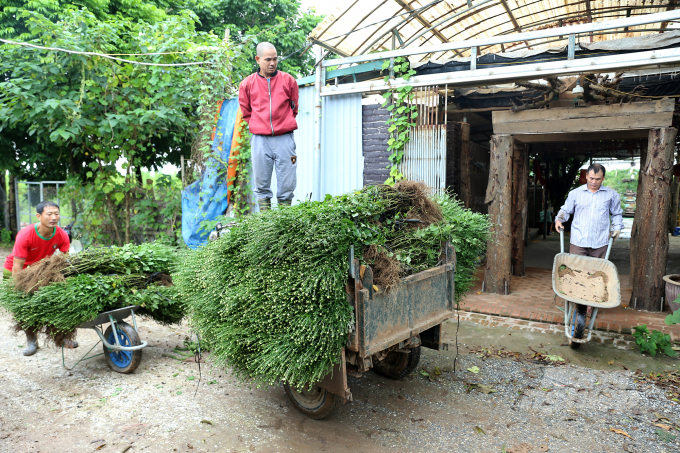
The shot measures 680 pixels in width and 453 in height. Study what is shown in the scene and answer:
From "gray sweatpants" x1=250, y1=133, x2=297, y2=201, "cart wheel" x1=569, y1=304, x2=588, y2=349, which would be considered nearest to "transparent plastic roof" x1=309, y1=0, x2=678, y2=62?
"gray sweatpants" x1=250, y1=133, x2=297, y2=201

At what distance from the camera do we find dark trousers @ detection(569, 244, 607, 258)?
17.0ft

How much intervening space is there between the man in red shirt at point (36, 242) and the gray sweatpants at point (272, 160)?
210 cm

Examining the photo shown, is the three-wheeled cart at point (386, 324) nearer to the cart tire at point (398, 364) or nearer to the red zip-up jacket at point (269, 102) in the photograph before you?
the cart tire at point (398, 364)

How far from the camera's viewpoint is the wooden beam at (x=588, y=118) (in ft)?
18.6

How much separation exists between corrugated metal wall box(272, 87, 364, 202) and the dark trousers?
3.20 m

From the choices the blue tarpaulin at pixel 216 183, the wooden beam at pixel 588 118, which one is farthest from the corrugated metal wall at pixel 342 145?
the wooden beam at pixel 588 118

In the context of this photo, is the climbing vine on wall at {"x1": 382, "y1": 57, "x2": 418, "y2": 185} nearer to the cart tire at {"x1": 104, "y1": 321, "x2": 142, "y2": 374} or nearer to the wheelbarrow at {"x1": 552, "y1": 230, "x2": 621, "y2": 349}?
the wheelbarrow at {"x1": 552, "y1": 230, "x2": 621, "y2": 349}

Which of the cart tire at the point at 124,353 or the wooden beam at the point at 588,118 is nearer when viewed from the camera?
the cart tire at the point at 124,353

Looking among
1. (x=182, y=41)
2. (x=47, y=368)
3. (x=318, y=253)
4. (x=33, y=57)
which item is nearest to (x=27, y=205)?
(x=33, y=57)

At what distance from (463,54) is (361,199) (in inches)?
310

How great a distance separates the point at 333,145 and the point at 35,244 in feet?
14.3

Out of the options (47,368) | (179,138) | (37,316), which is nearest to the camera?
(37,316)

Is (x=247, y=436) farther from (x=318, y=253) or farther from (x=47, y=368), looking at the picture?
(x=47, y=368)

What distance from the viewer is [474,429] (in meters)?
3.34
